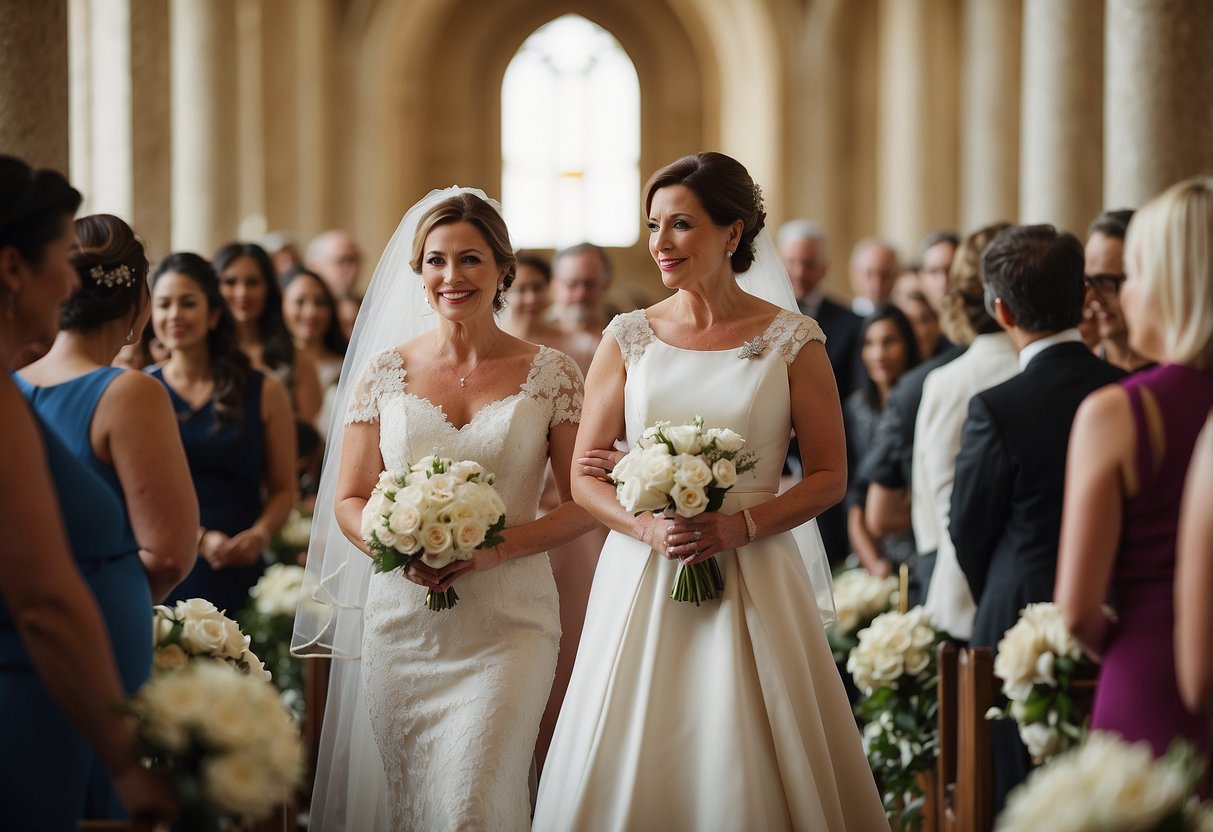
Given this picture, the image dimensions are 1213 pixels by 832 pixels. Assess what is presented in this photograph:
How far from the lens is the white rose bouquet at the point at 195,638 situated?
3633 millimetres

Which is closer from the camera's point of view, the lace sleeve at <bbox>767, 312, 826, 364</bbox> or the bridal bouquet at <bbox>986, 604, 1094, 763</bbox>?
the bridal bouquet at <bbox>986, 604, 1094, 763</bbox>

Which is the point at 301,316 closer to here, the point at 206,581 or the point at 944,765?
the point at 206,581

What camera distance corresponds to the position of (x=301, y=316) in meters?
8.00

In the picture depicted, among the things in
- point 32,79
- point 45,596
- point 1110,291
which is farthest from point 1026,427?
point 32,79

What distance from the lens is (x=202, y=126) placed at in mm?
12820

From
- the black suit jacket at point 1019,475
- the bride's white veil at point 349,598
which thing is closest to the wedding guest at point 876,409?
the black suit jacket at point 1019,475

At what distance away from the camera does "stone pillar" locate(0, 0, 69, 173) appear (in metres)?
5.35

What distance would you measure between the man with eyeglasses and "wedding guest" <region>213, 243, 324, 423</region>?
340 cm

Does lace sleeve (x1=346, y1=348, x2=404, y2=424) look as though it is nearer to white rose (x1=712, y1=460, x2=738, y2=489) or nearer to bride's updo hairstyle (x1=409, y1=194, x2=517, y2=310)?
bride's updo hairstyle (x1=409, y1=194, x2=517, y2=310)

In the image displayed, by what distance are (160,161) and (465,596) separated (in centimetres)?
656

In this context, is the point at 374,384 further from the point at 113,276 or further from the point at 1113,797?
the point at 1113,797

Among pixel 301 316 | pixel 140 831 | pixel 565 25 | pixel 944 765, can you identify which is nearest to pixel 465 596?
pixel 944 765

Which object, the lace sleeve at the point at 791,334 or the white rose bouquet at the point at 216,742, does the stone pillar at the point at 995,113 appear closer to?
the lace sleeve at the point at 791,334

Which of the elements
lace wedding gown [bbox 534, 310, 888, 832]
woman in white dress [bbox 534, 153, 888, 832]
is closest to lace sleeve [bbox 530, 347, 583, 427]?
woman in white dress [bbox 534, 153, 888, 832]
